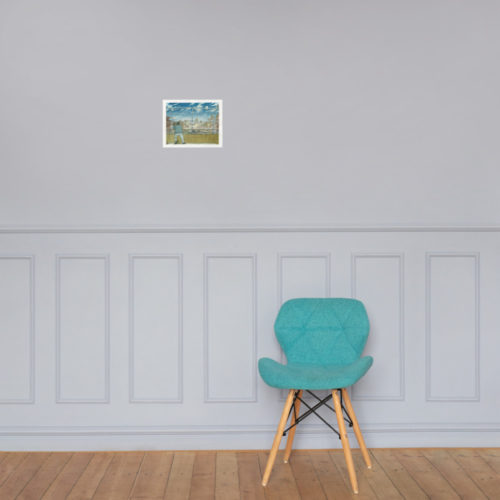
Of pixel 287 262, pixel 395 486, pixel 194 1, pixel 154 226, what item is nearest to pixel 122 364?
pixel 154 226

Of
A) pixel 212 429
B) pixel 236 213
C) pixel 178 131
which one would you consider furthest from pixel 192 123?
pixel 212 429

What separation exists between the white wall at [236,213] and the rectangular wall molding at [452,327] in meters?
0.01

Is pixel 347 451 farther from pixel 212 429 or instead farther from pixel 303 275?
pixel 303 275

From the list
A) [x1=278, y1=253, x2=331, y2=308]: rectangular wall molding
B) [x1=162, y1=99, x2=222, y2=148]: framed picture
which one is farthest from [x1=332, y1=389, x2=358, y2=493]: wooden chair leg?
[x1=162, y1=99, x2=222, y2=148]: framed picture

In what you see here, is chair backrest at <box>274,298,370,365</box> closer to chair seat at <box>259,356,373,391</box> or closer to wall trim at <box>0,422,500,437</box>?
chair seat at <box>259,356,373,391</box>

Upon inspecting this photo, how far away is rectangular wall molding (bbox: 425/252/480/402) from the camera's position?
3.20 meters

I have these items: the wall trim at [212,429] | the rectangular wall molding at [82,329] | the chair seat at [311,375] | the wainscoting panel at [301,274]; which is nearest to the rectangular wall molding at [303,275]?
the wainscoting panel at [301,274]

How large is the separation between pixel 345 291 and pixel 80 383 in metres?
1.43

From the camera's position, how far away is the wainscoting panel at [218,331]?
10.4ft

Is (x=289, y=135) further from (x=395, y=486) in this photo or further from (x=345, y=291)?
(x=395, y=486)

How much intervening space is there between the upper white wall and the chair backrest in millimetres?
497

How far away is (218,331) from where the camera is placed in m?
3.18

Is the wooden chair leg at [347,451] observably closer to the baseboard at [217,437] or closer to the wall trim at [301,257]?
the baseboard at [217,437]

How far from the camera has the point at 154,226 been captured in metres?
3.13
